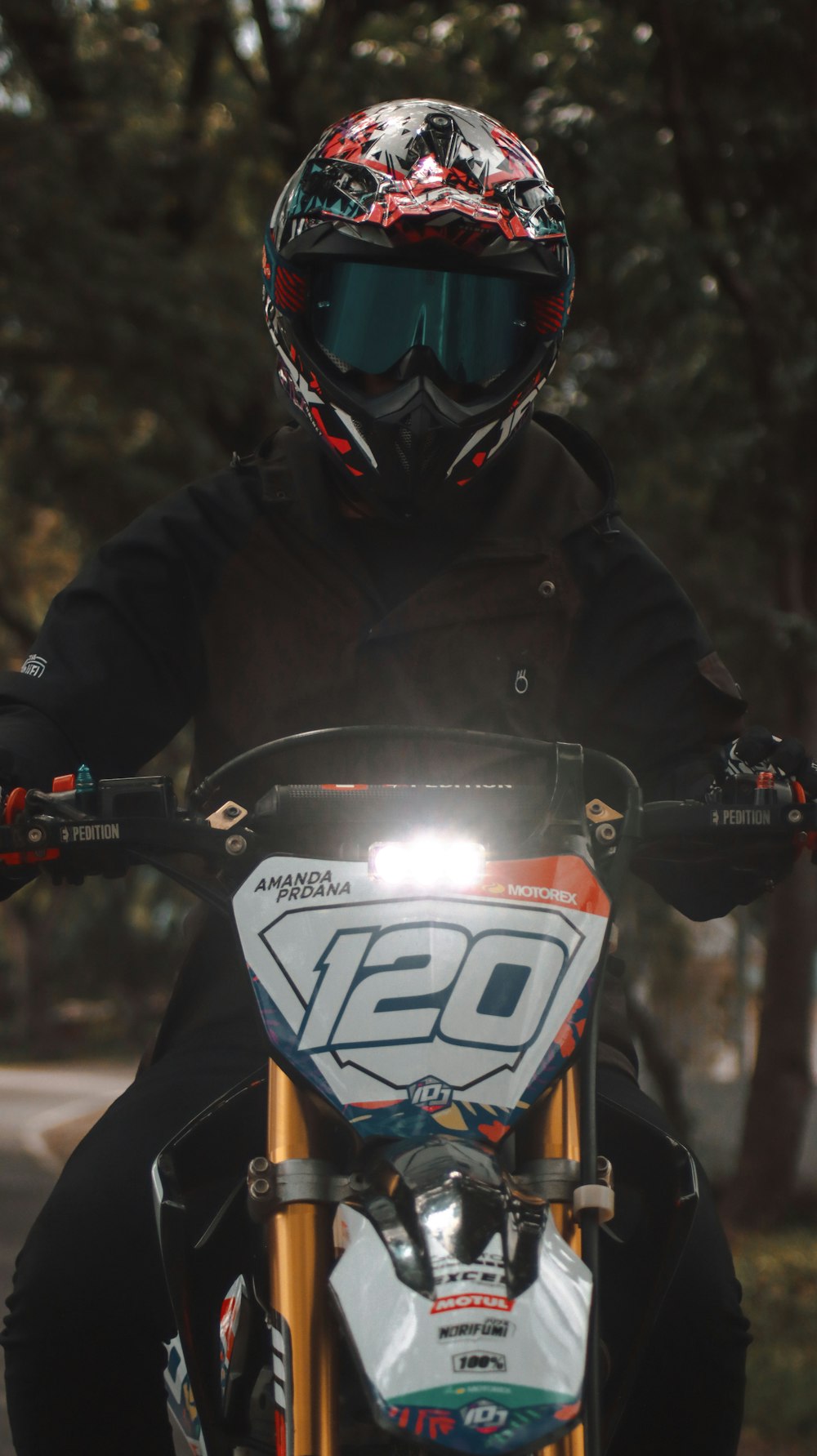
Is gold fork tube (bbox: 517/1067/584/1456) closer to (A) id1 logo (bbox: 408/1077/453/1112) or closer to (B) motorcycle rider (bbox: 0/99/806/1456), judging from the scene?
(A) id1 logo (bbox: 408/1077/453/1112)

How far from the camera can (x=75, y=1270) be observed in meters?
2.02

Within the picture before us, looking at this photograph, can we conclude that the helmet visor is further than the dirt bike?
Yes

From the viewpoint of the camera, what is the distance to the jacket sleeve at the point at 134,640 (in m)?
2.43

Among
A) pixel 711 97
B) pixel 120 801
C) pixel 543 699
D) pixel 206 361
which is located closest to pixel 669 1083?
pixel 206 361

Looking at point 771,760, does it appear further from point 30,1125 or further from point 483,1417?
point 30,1125

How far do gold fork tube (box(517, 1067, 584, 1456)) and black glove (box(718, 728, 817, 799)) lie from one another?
0.54 metres

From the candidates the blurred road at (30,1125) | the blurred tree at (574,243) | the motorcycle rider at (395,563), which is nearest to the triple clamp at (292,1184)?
the motorcycle rider at (395,563)

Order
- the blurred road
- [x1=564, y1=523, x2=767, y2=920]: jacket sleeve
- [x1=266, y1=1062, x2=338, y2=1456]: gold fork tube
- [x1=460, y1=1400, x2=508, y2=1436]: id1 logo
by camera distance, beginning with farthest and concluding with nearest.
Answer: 1. the blurred road
2. [x1=564, y1=523, x2=767, y2=920]: jacket sleeve
3. [x1=266, y1=1062, x2=338, y2=1456]: gold fork tube
4. [x1=460, y1=1400, x2=508, y2=1436]: id1 logo

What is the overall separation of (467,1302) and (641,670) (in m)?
1.41

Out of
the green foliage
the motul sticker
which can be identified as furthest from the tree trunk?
the motul sticker

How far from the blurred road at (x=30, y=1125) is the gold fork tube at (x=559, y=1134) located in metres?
3.77

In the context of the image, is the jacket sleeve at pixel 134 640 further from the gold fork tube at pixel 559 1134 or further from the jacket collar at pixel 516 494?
the gold fork tube at pixel 559 1134

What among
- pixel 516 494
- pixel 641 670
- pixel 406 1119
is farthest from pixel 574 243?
pixel 406 1119

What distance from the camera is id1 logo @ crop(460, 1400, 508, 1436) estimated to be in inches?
52.2
